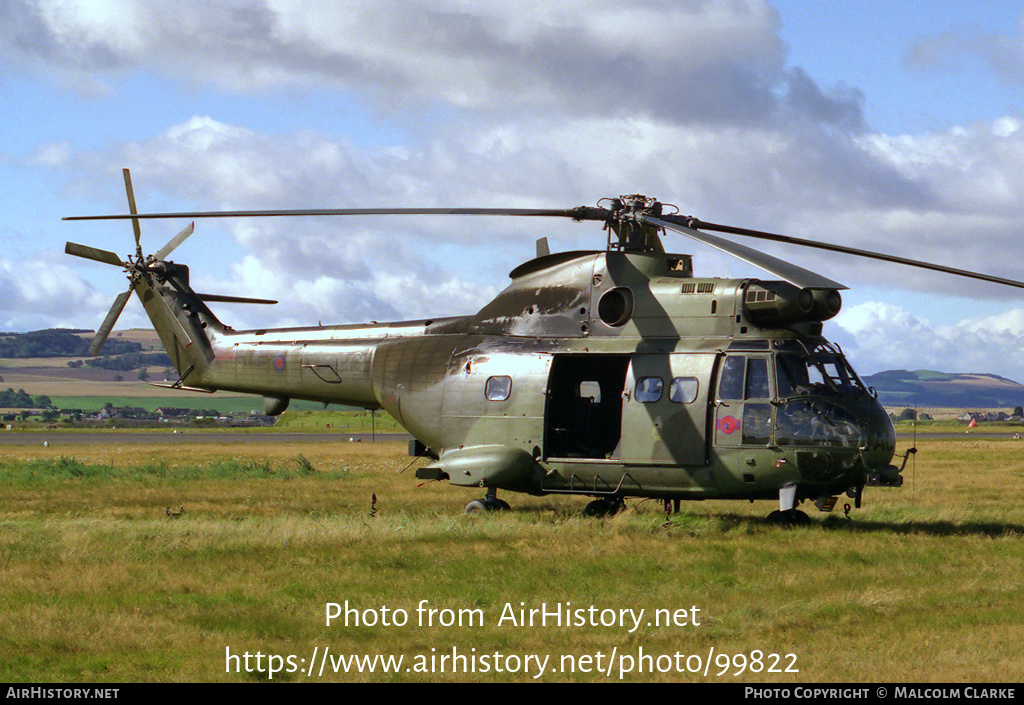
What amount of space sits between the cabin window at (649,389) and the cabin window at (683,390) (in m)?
0.22

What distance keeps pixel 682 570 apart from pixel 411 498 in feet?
37.4

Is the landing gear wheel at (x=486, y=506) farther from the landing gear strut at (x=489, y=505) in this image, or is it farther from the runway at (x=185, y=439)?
the runway at (x=185, y=439)

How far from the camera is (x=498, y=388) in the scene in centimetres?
2056

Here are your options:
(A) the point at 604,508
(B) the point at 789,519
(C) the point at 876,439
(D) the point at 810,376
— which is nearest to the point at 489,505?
(A) the point at 604,508

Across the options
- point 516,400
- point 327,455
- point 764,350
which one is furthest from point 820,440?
point 327,455

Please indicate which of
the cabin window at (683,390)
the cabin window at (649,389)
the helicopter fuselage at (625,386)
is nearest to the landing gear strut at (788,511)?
the helicopter fuselage at (625,386)

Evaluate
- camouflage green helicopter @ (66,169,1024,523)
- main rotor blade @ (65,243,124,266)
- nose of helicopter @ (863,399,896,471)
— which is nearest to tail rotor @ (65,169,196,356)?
main rotor blade @ (65,243,124,266)

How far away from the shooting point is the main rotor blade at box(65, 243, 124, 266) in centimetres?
2564

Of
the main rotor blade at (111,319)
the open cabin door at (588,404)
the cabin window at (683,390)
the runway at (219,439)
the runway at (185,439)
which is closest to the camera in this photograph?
the cabin window at (683,390)

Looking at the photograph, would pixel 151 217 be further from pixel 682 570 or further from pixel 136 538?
pixel 682 570

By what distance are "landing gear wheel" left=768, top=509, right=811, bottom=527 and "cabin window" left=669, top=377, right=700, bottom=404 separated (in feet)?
8.97

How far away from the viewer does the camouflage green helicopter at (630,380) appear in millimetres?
18016

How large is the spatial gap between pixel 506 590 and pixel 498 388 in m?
7.30
